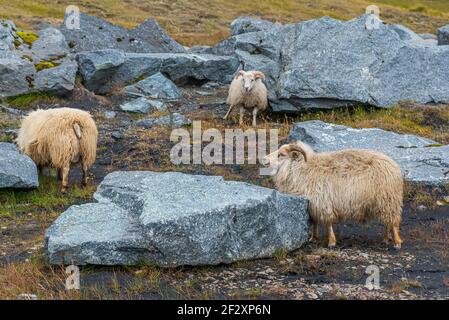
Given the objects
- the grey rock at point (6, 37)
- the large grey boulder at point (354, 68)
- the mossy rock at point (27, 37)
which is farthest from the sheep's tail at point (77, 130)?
the mossy rock at point (27, 37)

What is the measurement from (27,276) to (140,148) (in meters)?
7.83

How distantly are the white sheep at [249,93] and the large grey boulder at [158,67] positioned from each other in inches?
195

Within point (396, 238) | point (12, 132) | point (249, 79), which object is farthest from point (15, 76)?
point (396, 238)

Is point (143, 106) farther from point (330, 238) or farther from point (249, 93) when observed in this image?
point (330, 238)

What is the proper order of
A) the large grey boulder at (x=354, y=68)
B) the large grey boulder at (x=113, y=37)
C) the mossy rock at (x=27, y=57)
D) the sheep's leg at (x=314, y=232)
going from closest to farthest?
the sheep's leg at (x=314, y=232) < the large grey boulder at (x=354, y=68) < the mossy rock at (x=27, y=57) < the large grey boulder at (x=113, y=37)

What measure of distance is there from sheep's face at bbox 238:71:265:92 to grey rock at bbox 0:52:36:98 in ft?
21.6

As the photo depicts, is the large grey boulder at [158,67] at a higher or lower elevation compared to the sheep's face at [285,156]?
higher

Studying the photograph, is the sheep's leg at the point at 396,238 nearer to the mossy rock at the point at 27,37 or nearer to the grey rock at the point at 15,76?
the grey rock at the point at 15,76

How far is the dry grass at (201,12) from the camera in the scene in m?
50.9

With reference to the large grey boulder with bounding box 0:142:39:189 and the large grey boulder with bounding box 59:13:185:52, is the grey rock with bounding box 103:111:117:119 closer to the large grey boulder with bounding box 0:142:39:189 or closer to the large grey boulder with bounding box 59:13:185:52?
the large grey boulder with bounding box 59:13:185:52

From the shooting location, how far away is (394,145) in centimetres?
1498

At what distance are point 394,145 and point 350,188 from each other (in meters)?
5.05

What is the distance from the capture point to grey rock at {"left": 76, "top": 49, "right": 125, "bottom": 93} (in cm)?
2231
